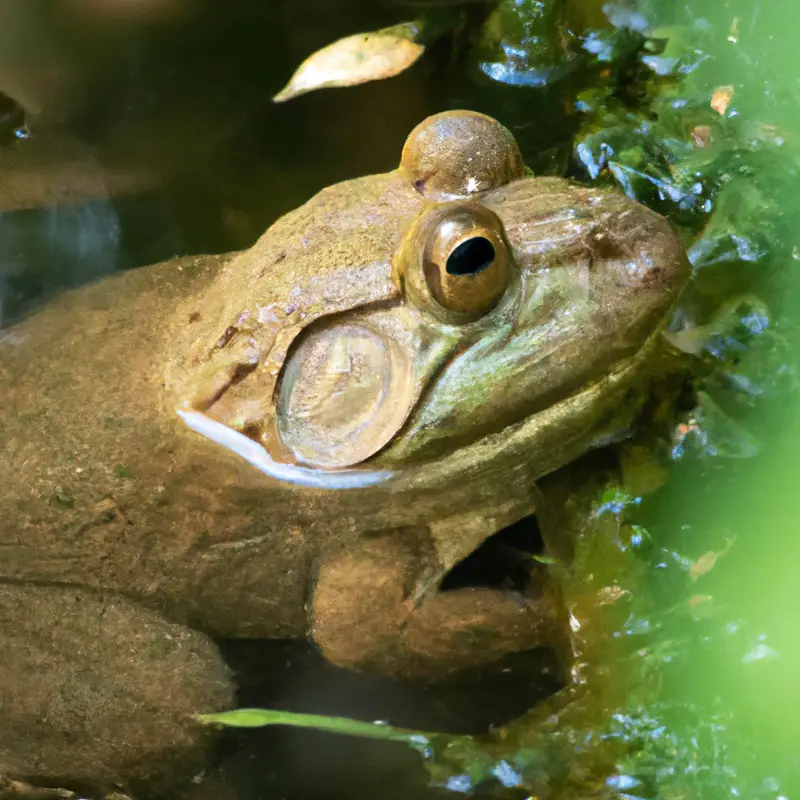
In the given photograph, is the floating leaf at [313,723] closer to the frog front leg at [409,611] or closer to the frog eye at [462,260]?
the frog front leg at [409,611]

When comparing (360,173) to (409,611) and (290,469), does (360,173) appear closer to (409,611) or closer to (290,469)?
(290,469)

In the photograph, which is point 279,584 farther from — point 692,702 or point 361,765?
point 692,702

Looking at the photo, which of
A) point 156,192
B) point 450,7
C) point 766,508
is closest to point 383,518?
point 766,508

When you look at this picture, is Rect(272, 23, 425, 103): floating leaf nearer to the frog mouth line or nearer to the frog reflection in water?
the frog reflection in water

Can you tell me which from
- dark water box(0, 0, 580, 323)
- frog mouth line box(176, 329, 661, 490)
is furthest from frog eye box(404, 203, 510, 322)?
dark water box(0, 0, 580, 323)

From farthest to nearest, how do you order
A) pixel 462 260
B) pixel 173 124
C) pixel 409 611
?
pixel 173 124, pixel 409 611, pixel 462 260

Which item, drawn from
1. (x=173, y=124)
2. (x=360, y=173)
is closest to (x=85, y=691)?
(x=360, y=173)

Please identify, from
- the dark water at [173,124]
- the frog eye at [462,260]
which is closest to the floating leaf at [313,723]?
the frog eye at [462,260]
